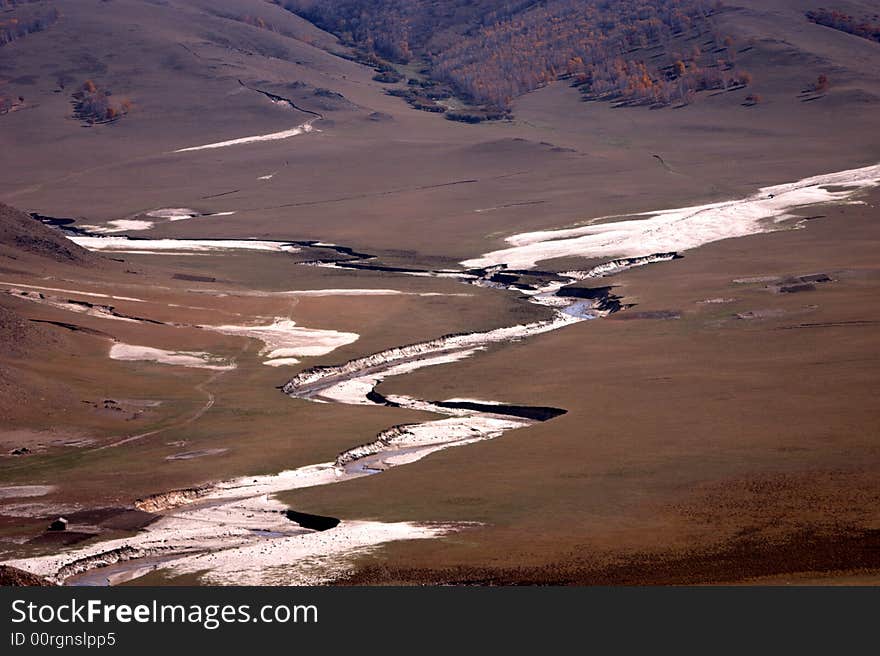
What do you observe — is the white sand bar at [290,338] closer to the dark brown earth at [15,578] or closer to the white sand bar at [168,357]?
the white sand bar at [168,357]

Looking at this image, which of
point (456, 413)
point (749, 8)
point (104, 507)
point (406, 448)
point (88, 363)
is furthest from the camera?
point (749, 8)

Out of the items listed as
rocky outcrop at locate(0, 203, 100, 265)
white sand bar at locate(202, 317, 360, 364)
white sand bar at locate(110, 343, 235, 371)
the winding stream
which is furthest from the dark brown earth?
rocky outcrop at locate(0, 203, 100, 265)

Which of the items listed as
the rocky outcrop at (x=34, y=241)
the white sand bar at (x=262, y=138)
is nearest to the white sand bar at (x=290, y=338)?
the rocky outcrop at (x=34, y=241)

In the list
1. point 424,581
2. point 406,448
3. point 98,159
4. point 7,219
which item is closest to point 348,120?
point 98,159

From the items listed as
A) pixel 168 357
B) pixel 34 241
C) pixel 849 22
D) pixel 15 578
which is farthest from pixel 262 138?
pixel 15 578

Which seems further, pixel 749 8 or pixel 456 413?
pixel 749 8

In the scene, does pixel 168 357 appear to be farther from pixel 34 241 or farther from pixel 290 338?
pixel 34 241

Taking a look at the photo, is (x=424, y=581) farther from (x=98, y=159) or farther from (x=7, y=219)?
(x=98, y=159)

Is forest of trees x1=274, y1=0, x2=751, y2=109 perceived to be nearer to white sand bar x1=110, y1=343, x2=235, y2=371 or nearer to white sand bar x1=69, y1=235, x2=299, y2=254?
white sand bar x1=69, y1=235, x2=299, y2=254
